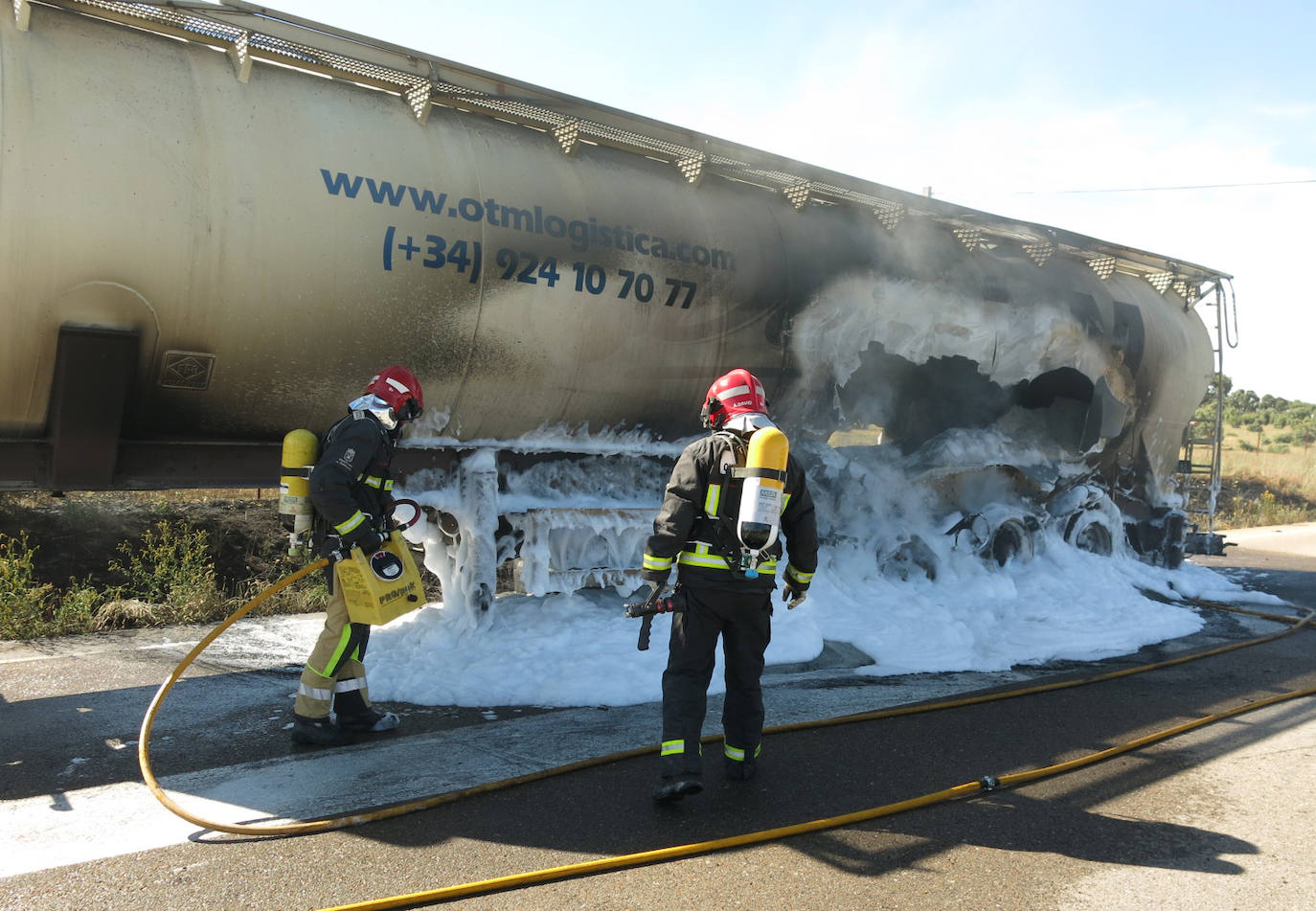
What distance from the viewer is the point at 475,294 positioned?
6.13 metres

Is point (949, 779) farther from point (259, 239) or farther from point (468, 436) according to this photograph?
point (259, 239)

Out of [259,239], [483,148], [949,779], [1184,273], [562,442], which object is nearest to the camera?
[949,779]

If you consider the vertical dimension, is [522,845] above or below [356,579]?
below

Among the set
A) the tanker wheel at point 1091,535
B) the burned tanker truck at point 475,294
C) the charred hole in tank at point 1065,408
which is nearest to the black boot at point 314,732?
the burned tanker truck at point 475,294

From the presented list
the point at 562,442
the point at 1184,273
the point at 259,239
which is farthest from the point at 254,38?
the point at 1184,273

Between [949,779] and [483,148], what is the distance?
15.3ft

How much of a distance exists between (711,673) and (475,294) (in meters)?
3.07

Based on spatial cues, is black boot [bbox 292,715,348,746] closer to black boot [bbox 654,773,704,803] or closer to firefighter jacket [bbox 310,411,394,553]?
firefighter jacket [bbox 310,411,394,553]

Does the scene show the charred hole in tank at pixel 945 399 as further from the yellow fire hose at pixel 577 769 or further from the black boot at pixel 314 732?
the black boot at pixel 314 732

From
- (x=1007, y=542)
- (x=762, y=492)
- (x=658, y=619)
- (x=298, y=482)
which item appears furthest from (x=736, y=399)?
(x=1007, y=542)

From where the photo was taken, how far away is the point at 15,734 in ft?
16.0

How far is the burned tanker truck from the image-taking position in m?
5.00

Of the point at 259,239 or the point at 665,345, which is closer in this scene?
the point at 259,239

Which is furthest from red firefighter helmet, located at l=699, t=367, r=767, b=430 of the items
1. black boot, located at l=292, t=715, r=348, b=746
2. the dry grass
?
the dry grass
